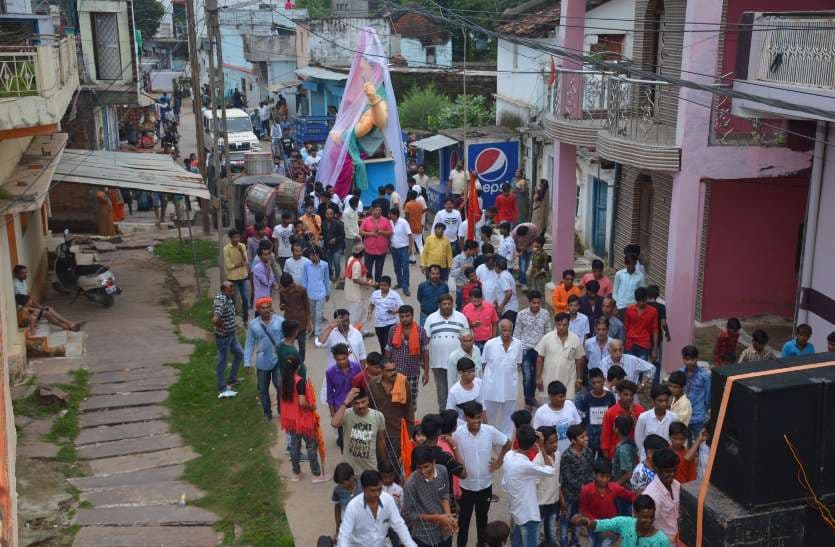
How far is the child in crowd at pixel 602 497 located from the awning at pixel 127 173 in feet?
33.8

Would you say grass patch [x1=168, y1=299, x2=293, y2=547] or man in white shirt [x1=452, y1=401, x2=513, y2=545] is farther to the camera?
grass patch [x1=168, y1=299, x2=293, y2=547]

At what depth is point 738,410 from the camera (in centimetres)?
443

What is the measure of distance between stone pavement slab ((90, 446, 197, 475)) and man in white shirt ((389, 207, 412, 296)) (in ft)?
17.5

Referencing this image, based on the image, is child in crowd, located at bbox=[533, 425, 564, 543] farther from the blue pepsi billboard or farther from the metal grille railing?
the blue pepsi billboard

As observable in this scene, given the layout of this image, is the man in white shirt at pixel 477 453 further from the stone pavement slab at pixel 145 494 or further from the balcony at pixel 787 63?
the balcony at pixel 787 63

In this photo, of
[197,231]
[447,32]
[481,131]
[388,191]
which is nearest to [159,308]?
[388,191]

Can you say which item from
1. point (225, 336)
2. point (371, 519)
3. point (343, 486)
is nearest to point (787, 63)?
point (343, 486)

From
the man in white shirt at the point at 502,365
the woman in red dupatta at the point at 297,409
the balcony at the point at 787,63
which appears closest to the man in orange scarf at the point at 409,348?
the man in white shirt at the point at 502,365

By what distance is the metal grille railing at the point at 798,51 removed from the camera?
Result: 9.94 metres

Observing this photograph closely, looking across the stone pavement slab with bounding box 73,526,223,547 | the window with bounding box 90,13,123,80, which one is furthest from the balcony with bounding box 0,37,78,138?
the window with bounding box 90,13,123,80

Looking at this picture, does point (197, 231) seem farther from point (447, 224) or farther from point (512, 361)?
point (512, 361)

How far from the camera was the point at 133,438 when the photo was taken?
11.7 m

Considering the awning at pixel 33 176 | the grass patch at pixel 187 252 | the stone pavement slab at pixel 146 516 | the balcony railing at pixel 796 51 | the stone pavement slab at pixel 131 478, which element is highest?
the balcony railing at pixel 796 51

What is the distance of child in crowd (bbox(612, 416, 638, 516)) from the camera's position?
25.5ft
